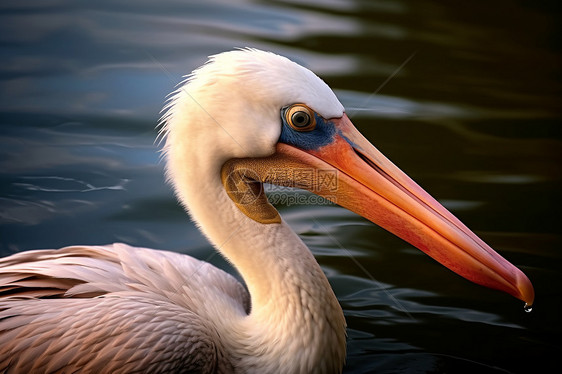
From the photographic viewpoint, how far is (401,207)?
2.46 meters

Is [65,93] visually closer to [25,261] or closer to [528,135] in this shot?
[25,261]

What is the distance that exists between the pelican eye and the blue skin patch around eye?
23mm

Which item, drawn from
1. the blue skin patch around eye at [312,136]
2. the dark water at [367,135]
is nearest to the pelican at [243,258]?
the blue skin patch around eye at [312,136]

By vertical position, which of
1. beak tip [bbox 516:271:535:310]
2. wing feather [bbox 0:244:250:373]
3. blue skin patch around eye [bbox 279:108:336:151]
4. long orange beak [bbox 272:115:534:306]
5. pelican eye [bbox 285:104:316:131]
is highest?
pelican eye [bbox 285:104:316:131]

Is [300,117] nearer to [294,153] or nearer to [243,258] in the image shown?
[294,153]

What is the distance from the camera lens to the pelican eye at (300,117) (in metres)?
2.37

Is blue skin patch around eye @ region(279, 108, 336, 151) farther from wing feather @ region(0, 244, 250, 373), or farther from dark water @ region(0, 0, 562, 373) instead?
dark water @ region(0, 0, 562, 373)

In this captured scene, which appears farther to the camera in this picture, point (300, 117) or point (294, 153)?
point (294, 153)

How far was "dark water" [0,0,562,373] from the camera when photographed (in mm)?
3396

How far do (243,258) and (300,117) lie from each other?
1.78ft

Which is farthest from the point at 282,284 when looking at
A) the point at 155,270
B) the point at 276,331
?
the point at 155,270

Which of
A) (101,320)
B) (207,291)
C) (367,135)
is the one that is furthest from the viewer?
(367,135)

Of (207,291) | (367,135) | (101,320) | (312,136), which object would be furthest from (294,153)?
(367,135)

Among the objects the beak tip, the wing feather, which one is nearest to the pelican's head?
the beak tip
